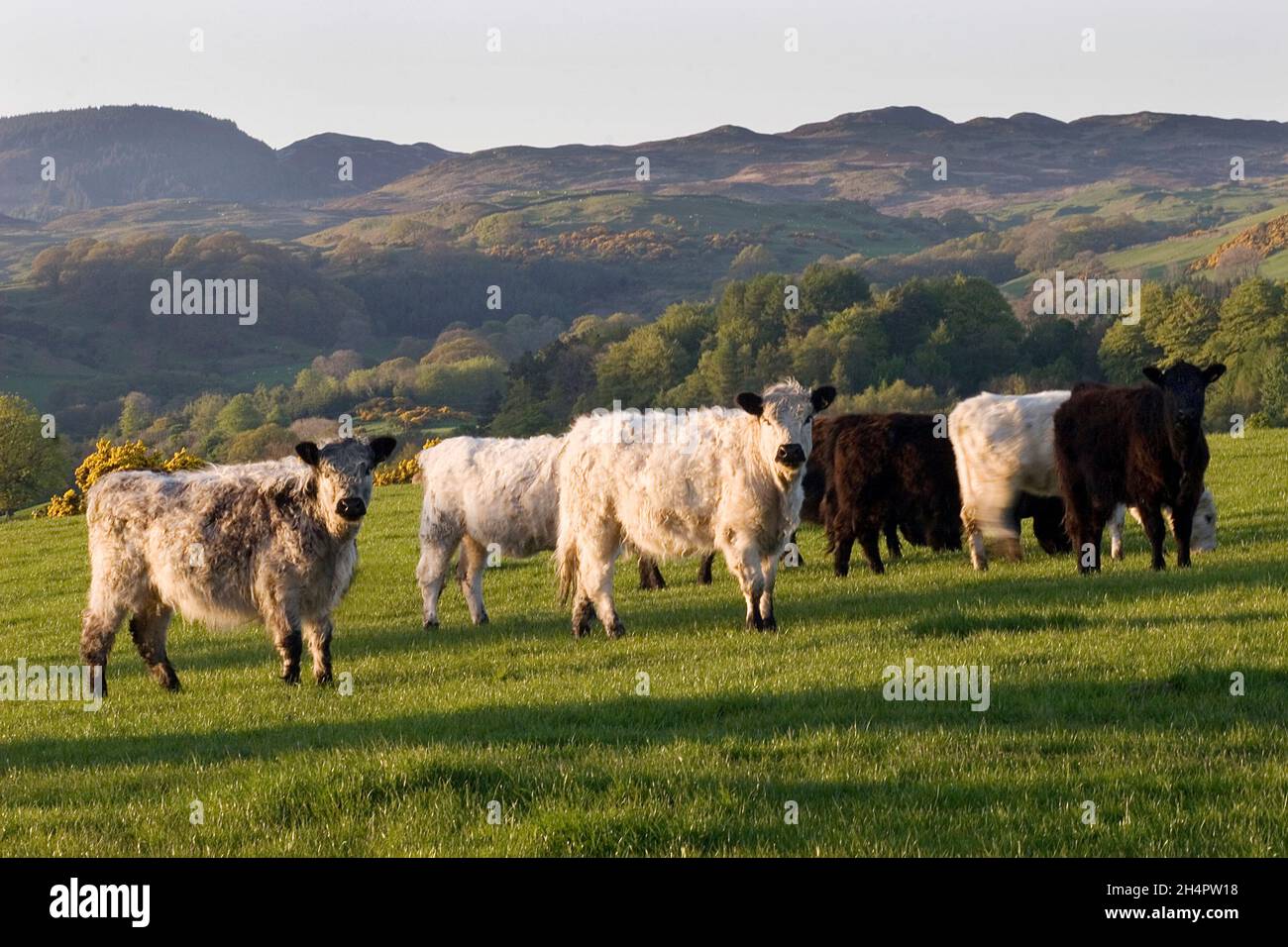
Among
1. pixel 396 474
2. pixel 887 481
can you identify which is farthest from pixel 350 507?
pixel 396 474

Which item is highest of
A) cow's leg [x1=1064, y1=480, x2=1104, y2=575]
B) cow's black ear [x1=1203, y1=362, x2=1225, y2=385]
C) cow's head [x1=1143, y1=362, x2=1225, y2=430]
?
cow's black ear [x1=1203, y1=362, x2=1225, y2=385]

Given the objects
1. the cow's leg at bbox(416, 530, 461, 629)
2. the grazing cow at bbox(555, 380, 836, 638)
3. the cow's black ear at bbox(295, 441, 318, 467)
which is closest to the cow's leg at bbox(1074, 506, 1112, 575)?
the grazing cow at bbox(555, 380, 836, 638)

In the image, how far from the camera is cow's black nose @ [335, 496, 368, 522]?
13.0 meters

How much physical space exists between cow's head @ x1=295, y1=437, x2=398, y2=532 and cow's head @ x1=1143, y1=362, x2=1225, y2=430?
8.84 metres

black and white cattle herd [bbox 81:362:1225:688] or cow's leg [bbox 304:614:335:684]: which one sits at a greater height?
black and white cattle herd [bbox 81:362:1225:688]

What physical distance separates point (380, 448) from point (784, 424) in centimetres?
417

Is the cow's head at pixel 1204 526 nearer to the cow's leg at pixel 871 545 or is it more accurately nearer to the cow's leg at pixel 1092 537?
the cow's leg at pixel 1092 537

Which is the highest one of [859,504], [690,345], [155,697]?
[690,345]

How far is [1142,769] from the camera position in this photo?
785 cm

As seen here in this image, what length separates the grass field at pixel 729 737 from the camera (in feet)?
23.4

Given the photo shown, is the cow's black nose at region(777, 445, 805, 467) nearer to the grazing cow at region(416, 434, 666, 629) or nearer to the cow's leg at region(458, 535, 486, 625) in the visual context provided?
the grazing cow at region(416, 434, 666, 629)

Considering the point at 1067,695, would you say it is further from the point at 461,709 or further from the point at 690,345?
the point at 690,345
